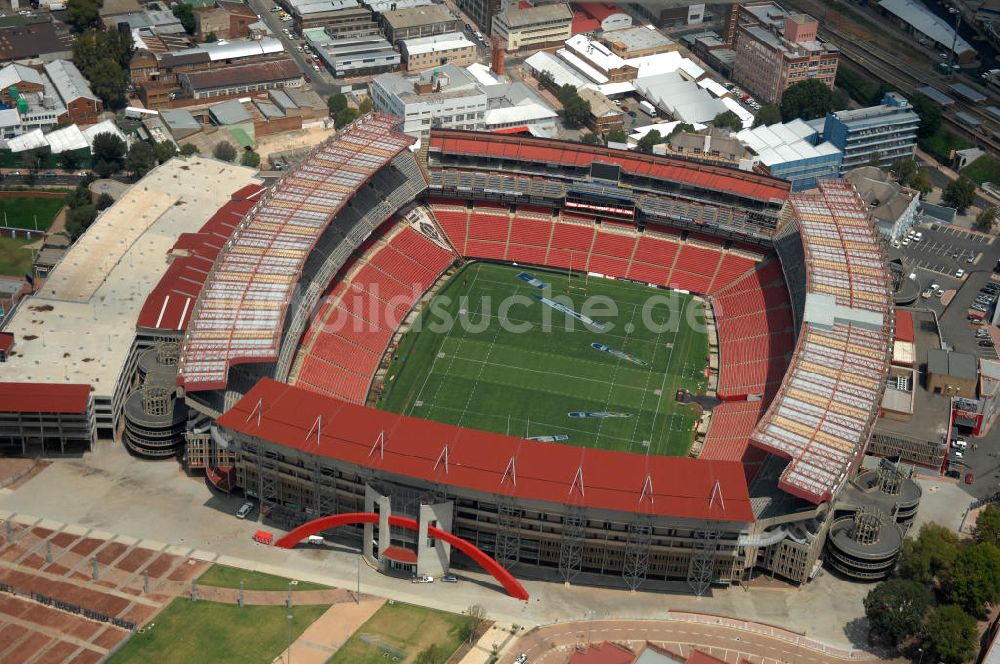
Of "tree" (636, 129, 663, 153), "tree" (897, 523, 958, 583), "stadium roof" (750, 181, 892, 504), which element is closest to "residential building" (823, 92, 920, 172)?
"tree" (636, 129, 663, 153)

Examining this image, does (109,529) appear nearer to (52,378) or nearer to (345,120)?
(52,378)

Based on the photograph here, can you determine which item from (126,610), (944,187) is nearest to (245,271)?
(126,610)

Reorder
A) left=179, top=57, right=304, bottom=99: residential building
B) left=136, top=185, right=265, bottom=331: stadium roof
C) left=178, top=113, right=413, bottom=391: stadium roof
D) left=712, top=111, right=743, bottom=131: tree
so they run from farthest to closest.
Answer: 1. left=179, top=57, right=304, bottom=99: residential building
2. left=712, top=111, right=743, bottom=131: tree
3. left=136, top=185, right=265, bottom=331: stadium roof
4. left=178, top=113, right=413, bottom=391: stadium roof

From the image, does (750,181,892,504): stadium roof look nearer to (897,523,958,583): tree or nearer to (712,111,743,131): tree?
(897,523,958,583): tree

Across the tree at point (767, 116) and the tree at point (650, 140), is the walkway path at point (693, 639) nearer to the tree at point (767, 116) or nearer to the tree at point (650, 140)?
the tree at point (650, 140)

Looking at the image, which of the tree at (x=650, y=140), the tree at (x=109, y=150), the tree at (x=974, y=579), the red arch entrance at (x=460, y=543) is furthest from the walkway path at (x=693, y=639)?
the tree at (x=109, y=150)

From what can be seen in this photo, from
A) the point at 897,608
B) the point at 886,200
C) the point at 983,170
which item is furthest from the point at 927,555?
the point at 983,170

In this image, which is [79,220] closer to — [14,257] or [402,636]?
[14,257]
